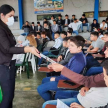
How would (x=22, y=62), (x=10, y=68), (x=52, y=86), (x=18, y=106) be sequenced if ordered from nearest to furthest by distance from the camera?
(x=10, y=68) < (x=52, y=86) < (x=18, y=106) < (x=22, y=62)

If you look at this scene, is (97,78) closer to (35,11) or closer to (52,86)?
(52,86)

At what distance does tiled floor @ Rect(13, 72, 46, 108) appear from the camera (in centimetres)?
248

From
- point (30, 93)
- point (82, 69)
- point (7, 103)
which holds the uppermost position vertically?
point (82, 69)

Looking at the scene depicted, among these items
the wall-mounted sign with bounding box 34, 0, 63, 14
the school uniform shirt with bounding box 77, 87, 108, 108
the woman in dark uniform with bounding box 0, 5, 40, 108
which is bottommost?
the school uniform shirt with bounding box 77, 87, 108, 108

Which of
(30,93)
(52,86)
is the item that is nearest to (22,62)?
(30,93)

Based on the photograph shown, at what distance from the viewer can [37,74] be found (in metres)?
3.95

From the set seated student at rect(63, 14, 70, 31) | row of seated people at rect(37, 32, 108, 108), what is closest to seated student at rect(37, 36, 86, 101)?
row of seated people at rect(37, 32, 108, 108)

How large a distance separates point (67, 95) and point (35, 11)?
31.4ft

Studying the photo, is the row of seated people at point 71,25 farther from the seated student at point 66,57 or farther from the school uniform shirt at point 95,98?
the school uniform shirt at point 95,98

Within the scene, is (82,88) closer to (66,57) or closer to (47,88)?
(47,88)

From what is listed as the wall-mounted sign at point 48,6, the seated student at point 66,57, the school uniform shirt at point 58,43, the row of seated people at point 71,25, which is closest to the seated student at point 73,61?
the seated student at point 66,57

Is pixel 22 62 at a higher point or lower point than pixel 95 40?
lower

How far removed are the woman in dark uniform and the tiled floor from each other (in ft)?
2.77

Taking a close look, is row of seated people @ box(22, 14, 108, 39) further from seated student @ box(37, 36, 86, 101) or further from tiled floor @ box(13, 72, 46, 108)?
seated student @ box(37, 36, 86, 101)
